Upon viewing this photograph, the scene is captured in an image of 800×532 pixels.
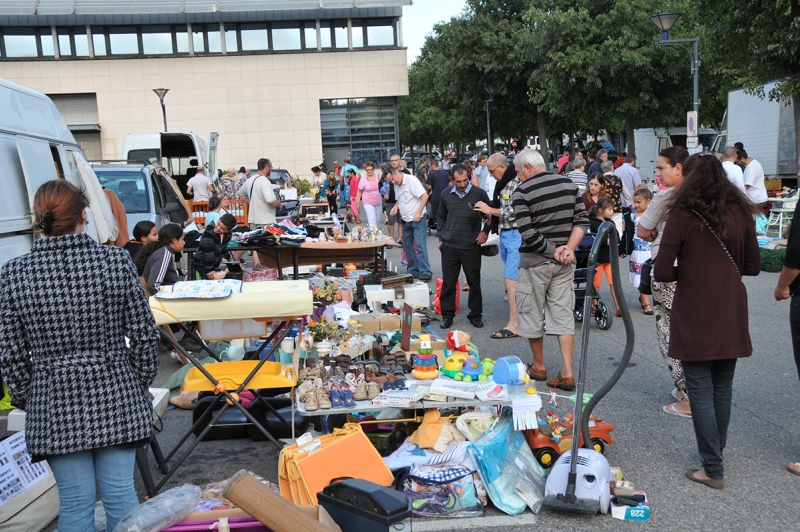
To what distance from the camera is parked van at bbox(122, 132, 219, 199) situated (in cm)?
2198

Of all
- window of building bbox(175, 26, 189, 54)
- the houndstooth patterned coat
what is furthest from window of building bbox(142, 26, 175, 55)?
the houndstooth patterned coat

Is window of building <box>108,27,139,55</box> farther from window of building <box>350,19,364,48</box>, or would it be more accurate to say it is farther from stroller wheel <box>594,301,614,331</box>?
stroller wheel <box>594,301,614,331</box>

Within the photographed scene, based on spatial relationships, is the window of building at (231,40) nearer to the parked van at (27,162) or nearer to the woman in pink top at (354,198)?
the woman in pink top at (354,198)

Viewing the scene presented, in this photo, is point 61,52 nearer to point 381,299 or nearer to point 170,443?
point 381,299

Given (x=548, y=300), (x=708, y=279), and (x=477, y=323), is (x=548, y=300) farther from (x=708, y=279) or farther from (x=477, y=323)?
(x=477, y=323)

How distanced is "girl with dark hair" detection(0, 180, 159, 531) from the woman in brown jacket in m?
3.00

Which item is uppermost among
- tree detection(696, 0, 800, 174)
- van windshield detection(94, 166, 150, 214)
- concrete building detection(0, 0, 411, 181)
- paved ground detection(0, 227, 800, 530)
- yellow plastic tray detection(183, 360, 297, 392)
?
concrete building detection(0, 0, 411, 181)

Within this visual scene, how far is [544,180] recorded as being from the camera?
237 inches

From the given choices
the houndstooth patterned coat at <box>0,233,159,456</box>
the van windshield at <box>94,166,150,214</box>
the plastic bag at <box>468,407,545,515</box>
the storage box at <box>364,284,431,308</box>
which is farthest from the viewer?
the van windshield at <box>94,166,150,214</box>

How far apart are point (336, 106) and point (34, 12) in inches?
599

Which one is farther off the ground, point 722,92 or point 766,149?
point 722,92

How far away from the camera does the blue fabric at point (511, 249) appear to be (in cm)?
827

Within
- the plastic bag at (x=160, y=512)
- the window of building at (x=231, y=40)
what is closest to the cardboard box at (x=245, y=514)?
the plastic bag at (x=160, y=512)

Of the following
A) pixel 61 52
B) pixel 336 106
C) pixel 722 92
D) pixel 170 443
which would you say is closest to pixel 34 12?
pixel 61 52
